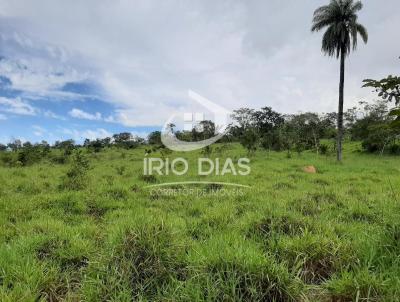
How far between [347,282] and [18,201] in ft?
24.9

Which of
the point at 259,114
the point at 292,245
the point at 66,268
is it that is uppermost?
the point at 259,114

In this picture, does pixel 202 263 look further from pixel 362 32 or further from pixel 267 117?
pixel 267 117

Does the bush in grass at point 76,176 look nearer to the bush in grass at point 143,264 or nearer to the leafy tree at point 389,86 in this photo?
the bush in grass at point 143,264

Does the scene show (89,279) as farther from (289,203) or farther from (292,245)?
(289,203)

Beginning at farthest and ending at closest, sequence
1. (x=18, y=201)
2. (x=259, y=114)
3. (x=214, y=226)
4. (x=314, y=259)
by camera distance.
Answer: (x=259, y=114) → (x=18, y=201) → (x=214, y=226) → (x=314, y=259)

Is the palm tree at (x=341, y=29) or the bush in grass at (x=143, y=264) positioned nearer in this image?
the bush in grass at (x=143, y=264)

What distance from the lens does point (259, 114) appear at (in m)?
70.2

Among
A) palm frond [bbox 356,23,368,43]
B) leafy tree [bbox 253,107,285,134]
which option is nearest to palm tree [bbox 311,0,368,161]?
palm frond [bbox 356,23,368,43]

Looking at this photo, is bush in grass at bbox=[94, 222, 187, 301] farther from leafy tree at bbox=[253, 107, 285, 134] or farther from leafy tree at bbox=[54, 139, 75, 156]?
leafy tree at bbox=[253, 107, 285, 134]

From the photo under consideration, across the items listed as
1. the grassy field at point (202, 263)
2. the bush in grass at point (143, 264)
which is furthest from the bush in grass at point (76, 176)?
the bush in grass at point (143, 264)

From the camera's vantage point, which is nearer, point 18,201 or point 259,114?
point 18,201

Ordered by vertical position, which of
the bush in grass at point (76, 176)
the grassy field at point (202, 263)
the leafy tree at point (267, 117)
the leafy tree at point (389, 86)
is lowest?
the grassy field at point (202, 263)

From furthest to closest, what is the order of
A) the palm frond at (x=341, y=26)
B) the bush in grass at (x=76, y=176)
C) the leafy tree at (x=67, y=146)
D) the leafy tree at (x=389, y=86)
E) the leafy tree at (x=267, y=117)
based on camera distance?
the leafy tree at (x=267, y=117) < the leafy tree at (x=67, y=146) < the palm frond at (x=341, y=26) < the bush in grass at (x=76, y=176) < the leafy tree at (x=389, y=86)

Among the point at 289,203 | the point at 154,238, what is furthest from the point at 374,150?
the point at 154,238
